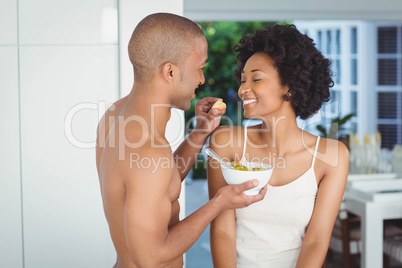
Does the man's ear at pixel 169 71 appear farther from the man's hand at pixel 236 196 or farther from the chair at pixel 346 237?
the chair at pixel 346 237

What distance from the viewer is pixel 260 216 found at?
1.91m

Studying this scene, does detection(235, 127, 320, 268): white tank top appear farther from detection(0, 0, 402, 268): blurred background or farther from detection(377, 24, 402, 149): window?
detection(377, 24, 402, 149): window

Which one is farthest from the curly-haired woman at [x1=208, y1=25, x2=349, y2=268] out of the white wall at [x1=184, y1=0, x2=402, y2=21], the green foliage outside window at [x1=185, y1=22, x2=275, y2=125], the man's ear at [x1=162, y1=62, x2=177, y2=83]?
the green foliage outside window at [x1=185, y1=22, x2=275, y2=125]

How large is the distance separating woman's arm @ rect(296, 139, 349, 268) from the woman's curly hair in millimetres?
238

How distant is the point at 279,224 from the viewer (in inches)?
75.2

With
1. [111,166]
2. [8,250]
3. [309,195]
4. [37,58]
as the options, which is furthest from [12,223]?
[309,195]

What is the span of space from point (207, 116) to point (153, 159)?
614 millimetres

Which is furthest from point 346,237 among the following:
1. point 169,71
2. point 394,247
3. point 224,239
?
point 169,71

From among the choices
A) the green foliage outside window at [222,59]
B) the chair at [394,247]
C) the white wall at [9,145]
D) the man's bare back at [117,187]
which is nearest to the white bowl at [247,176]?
the man's bare back at [117,187]

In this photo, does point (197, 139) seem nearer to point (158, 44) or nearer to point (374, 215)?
point (158, 44)

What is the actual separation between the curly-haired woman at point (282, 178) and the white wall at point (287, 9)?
8.98ft

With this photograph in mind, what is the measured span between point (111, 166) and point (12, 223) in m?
1.30

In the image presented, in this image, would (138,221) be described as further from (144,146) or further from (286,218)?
(286,218)

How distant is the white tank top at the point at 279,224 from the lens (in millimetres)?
1896
